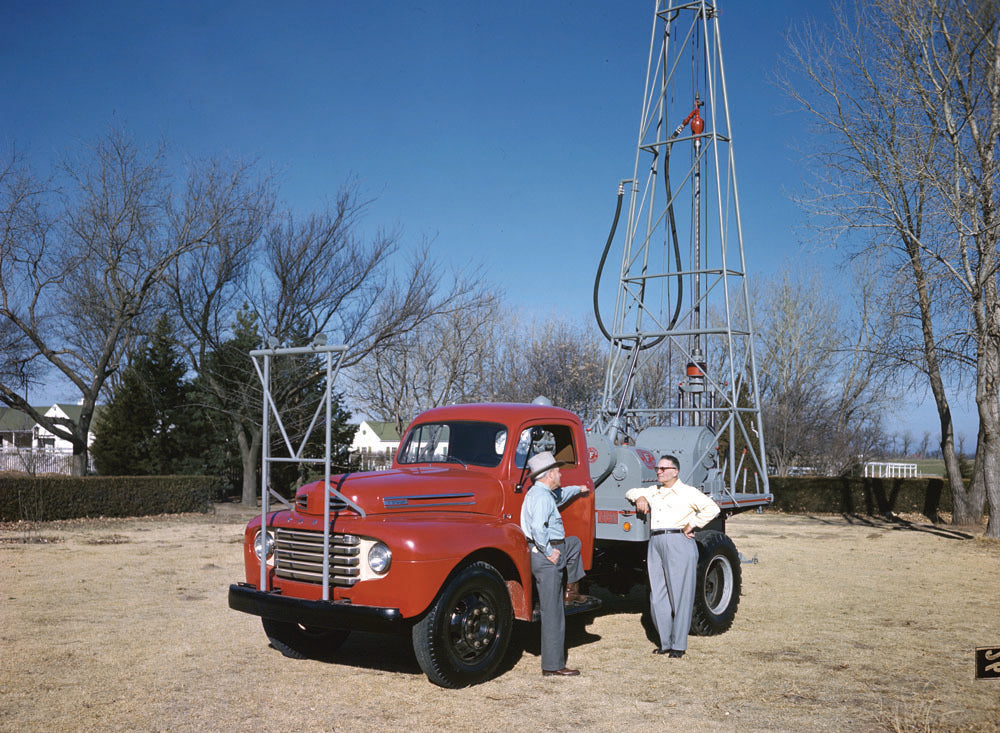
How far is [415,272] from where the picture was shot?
970 inches

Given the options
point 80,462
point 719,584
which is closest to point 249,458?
point 80,462

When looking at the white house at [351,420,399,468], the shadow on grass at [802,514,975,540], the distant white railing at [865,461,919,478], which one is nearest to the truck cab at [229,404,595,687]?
the shadow on grass at [802,514,975,540]

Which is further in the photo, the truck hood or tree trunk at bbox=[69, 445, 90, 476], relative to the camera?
tree trunk at bbox=[69, 445, 90, 476]

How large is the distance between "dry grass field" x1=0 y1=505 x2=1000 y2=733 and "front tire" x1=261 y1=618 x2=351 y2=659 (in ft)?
0.48

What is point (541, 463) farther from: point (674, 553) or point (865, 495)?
point (865, 495)

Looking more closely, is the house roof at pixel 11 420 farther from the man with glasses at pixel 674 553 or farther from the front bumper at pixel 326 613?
the man with glasses at pixel 674 553

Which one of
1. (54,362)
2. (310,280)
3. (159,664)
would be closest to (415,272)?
(310,280)

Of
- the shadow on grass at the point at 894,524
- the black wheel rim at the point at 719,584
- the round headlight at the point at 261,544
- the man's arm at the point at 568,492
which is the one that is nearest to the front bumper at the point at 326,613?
the round headlight at the point at 261,544

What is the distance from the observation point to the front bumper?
601cm

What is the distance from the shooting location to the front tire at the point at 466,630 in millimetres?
6227

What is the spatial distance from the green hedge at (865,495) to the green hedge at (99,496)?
52.9ft

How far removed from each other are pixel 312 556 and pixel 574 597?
241 cm

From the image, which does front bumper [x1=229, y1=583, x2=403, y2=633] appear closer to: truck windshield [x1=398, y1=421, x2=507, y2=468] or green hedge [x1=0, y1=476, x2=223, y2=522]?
truck windshield [x1=398, y1=421, x2=507, y2=468]

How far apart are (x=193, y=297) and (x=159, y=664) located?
18.6m
